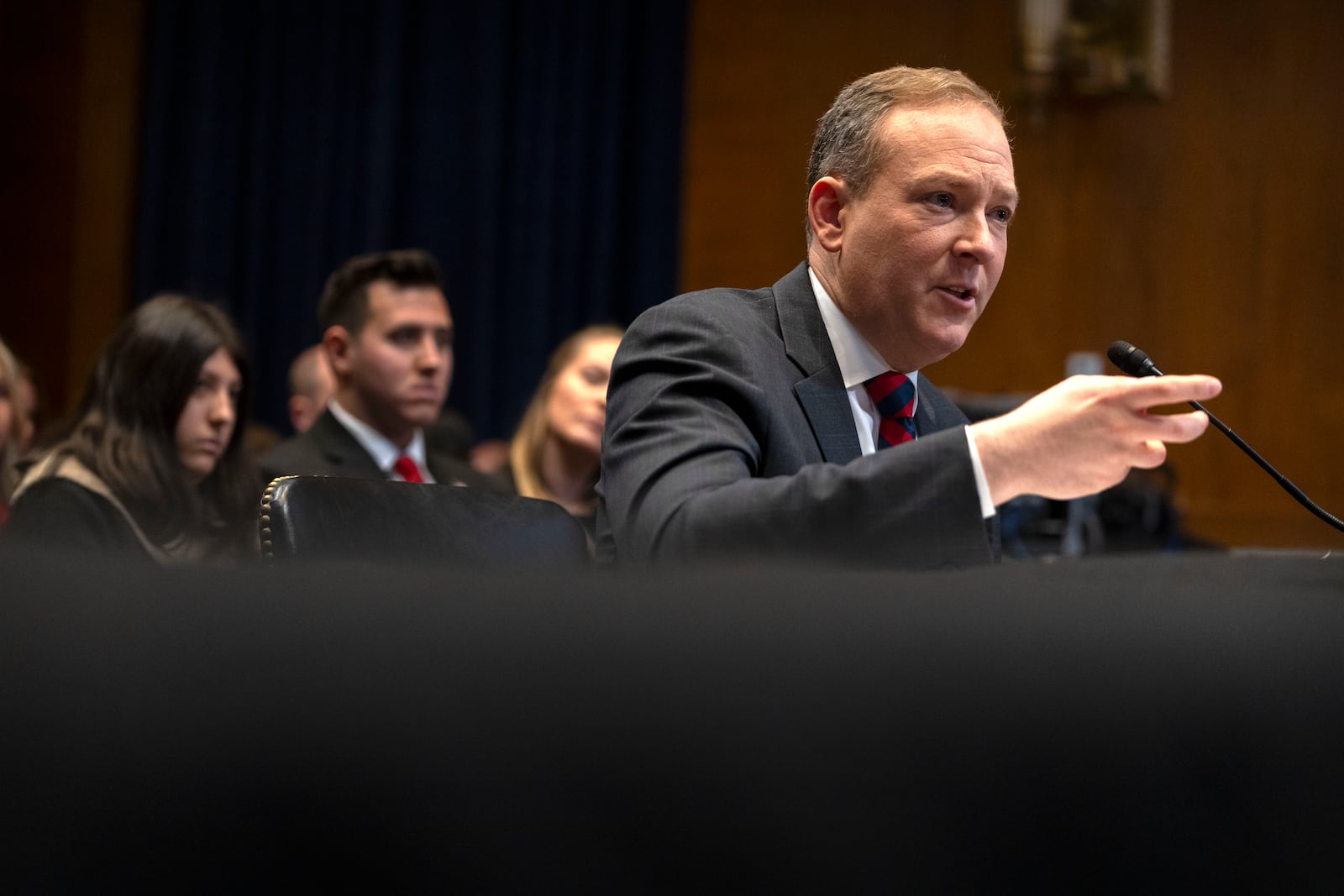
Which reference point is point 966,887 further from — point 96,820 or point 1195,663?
point 96,820

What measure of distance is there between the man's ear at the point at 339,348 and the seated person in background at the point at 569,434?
49 cm

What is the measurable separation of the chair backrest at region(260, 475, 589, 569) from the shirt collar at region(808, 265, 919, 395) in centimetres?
37

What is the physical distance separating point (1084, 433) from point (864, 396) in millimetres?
569

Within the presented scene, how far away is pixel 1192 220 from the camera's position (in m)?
5.74

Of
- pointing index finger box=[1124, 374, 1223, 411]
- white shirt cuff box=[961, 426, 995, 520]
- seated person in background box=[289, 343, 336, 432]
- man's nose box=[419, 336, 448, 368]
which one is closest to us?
pointing index finger box=[1124, 374, 1223, 411]

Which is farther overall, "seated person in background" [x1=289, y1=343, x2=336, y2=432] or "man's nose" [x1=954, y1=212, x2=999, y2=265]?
"seated person in background" [x1=289, y1=343, x2=336, y2=432]

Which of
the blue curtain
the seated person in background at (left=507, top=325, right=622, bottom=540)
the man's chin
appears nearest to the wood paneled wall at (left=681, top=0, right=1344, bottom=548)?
the blue curtain

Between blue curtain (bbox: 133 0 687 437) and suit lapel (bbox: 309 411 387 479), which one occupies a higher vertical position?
blue curtain (bbox: 133 0 687 437)

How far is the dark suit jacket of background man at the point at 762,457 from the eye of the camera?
111cm

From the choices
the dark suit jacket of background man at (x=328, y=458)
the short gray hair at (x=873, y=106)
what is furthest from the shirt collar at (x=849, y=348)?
the dark suit jacket of background man at (x=328, y=458)

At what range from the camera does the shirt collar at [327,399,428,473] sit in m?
3.38

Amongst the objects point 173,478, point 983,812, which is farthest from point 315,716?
point 173,478

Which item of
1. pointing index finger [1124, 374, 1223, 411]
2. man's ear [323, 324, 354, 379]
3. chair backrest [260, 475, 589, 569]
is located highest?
pointing index finger [1124, 374, 1223, 411]

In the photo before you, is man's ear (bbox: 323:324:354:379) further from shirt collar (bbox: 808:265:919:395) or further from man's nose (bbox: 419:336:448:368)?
shirt collar (bbox: 808:265:919:395)
